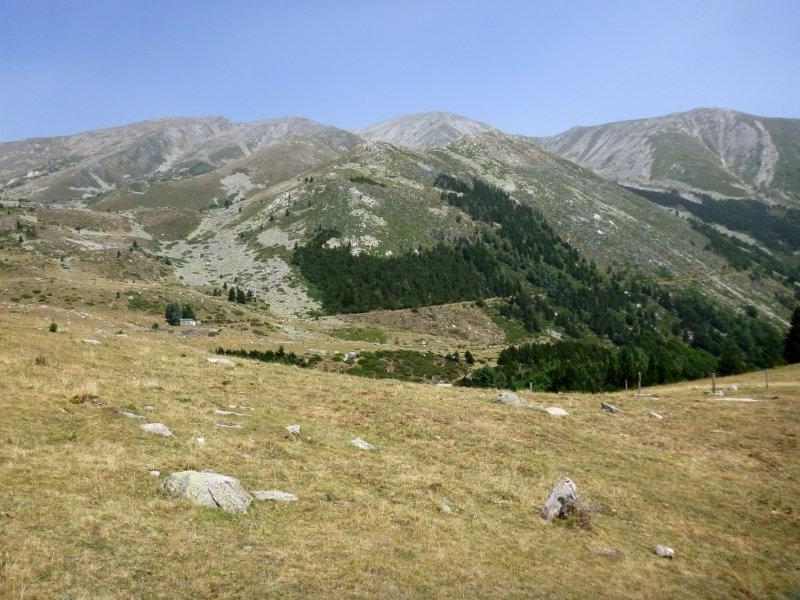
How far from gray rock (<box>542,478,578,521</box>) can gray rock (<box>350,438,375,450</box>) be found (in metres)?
7.72

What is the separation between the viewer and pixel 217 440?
20.7 metres

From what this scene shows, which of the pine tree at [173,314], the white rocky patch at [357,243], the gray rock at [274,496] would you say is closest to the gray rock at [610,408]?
the gray rock at [274,496]

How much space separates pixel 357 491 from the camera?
1912cm

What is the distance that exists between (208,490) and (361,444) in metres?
8.85

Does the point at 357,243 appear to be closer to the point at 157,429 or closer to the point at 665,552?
the point at 157,429

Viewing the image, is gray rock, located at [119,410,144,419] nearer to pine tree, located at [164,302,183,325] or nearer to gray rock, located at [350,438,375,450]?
gray rock, located at [350,438,375,450]

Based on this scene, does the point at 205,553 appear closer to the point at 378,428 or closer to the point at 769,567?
the point at 378,428

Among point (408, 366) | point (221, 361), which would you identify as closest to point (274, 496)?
point (221, 361)

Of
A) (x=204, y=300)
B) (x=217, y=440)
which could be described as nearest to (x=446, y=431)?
(x=217, y=440)

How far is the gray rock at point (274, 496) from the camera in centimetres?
1716

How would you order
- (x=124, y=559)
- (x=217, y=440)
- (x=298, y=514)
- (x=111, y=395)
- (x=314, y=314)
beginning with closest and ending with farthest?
(x=124, y=559)
(x=298, y=514)
(x=217, y=440)
(x=111, y=395)
(x=314, y=314)

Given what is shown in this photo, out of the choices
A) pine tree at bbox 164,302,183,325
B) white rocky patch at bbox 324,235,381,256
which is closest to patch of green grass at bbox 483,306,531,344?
white rocky patch at bbox 324,235,381,256

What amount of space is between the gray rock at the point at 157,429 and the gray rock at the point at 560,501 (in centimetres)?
1418

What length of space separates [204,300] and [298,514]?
9871 cm
